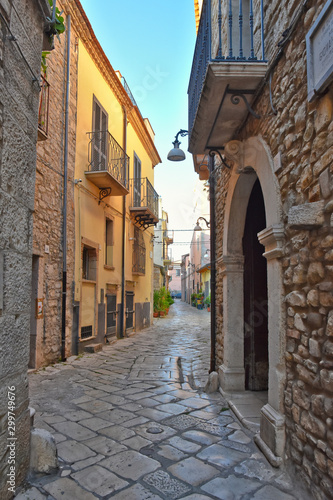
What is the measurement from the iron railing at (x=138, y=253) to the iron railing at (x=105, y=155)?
3.19 meters

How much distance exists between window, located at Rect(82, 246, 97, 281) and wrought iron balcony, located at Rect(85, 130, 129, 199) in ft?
4.81

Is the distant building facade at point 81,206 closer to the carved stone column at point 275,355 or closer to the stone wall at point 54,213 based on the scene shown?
the stone wall at point 54,213

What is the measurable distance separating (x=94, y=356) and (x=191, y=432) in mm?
4540

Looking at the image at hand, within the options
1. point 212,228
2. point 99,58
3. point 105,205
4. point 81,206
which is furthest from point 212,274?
point 99,58

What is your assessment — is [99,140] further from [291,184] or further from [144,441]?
[144,441]

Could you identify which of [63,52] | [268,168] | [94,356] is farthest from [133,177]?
[268,168]

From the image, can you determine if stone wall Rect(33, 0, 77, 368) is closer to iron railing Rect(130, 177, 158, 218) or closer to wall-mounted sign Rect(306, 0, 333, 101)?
iron railing Rect(130, 177, 158, 218)

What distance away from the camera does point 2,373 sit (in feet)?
6.93

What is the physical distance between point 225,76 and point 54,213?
4.79 m

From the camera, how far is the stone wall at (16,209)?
2152 millimetres

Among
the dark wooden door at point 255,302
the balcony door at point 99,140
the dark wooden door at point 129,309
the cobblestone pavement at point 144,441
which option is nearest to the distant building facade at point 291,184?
the cobblestone pavement at point 144,441

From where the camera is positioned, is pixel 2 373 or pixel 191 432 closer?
pixel 2 373

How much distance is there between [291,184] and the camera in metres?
2.75

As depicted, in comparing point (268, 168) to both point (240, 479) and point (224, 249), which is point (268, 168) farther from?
point (240, 479)
